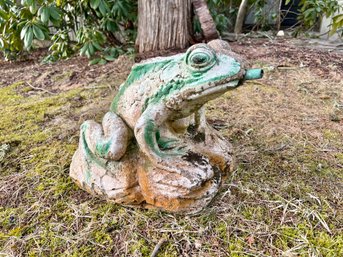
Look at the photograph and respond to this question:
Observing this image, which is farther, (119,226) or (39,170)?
(39,170)

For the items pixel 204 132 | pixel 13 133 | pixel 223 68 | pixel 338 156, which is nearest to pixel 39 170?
pixel 13 133

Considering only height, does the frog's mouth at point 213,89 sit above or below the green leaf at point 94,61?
above

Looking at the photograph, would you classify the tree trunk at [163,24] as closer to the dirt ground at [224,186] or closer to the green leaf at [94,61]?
the green leaf at [94,61]

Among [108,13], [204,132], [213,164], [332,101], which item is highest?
[108,13]

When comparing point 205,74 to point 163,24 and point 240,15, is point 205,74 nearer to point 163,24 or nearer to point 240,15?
point 163,24

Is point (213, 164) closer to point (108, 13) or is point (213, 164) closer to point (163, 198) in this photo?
point (163, 198)

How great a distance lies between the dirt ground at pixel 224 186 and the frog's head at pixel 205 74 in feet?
1.77

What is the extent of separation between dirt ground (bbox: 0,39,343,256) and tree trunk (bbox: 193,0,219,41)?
96cm

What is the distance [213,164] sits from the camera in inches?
62.9

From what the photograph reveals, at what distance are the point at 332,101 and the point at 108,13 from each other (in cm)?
235

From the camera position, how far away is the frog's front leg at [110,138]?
1.45 meters

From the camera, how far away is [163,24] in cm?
327

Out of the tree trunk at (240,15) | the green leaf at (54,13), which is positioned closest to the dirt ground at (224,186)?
the green leaf at (54,13)

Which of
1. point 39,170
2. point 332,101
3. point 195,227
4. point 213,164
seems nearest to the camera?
point 195,227
